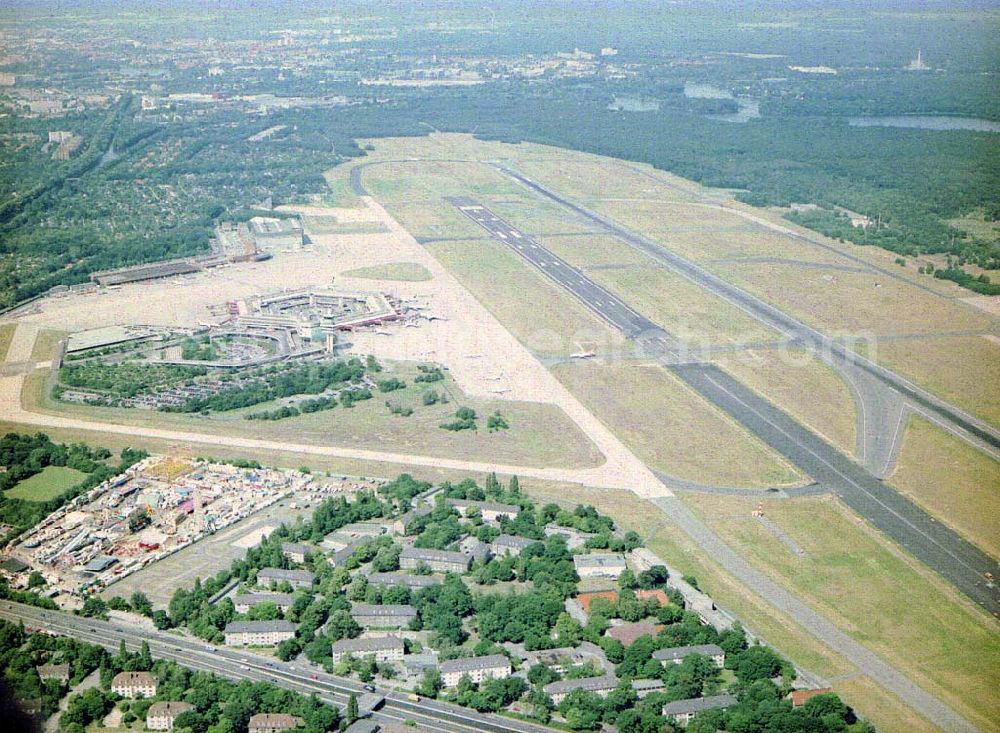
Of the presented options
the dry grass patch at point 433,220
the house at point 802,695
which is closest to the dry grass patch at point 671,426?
the house at point 802,695

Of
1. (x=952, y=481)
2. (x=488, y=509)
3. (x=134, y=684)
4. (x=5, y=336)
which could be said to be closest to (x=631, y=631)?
(x=488, y=509)

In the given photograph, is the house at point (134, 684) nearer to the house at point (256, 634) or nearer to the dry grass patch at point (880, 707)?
the house at point (256, 634)

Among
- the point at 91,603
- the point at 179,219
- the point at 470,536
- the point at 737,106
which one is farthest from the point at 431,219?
the point at 737,106

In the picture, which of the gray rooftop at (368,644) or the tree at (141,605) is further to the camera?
the tree at (141,605)

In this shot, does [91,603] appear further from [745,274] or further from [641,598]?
[745,274]

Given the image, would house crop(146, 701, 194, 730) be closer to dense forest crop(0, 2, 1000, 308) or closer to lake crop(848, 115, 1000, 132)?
dense forest crop(0, 2, 1000, 308)

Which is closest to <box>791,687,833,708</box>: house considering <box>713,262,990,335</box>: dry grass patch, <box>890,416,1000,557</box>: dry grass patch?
<box>890,416,1000,557</box>: dry grass patch
